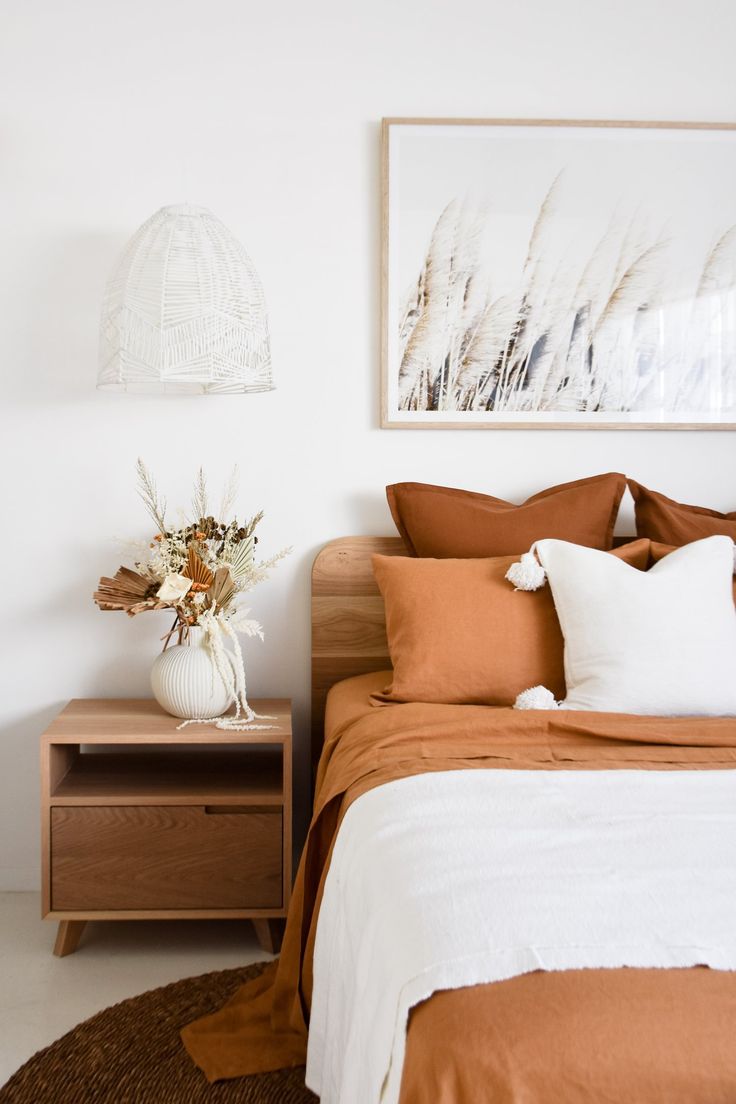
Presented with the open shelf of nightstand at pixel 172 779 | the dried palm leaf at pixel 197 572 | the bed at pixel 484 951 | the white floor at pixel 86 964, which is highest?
the dried palm leaf at pixel 197 572

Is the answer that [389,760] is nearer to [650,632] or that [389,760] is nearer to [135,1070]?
[650,632]

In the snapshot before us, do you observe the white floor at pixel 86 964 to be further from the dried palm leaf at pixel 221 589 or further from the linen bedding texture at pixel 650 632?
the linen bedding texture at pixel 650 632

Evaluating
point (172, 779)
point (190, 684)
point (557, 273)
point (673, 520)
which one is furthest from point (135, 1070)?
point (557, 273)

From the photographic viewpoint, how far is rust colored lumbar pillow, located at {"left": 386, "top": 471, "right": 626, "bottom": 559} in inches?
97.9

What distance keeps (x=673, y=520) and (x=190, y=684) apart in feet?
4.37

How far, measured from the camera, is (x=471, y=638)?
7.25ft

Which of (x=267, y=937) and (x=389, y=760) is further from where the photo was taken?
(x=267, y=937)

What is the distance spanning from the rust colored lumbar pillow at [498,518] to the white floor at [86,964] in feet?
3.73

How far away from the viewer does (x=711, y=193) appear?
2.67 metres

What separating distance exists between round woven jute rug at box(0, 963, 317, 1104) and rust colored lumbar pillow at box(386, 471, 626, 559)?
1230 mm

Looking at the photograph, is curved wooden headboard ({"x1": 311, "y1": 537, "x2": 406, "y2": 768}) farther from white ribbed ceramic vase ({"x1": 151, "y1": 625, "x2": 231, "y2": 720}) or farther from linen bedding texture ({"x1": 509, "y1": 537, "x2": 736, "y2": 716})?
linen bedding texture ({"x1": 509, "y1": 537, "x2": 736, "y2": 716})

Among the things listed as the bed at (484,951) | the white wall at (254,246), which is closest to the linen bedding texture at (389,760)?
the bed at (484,951)

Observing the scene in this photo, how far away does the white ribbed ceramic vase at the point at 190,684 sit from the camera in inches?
A: 93.4

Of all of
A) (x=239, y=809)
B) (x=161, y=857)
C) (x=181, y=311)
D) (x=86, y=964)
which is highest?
(x=181, y=311)
